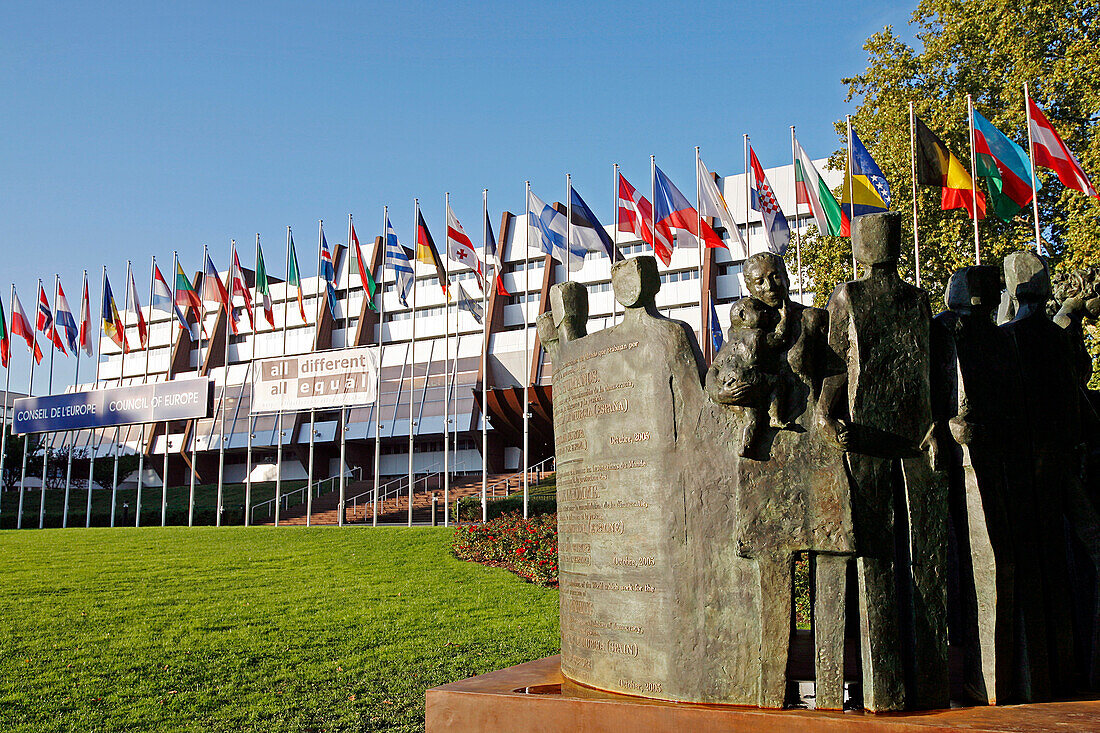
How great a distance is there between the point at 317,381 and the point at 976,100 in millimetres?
19874

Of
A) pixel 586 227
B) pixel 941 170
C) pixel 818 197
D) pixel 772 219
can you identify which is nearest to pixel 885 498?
pixel 941 170

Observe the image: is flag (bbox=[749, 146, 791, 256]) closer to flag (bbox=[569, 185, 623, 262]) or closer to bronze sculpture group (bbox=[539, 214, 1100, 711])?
flag (bbox=[569, 185, 623, 262])

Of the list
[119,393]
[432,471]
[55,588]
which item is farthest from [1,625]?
[432,471]

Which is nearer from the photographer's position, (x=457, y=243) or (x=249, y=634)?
(x=249, y=634)

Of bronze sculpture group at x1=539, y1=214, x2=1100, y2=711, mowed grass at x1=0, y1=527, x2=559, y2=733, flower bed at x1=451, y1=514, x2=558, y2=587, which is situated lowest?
mowed grass at x1=0, y1=527, x2=559, y2=733

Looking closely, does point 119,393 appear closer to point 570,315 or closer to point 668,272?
point 668,272

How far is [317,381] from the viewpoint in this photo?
1099 inches

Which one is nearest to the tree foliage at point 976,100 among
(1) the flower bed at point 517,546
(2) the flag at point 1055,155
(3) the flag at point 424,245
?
(2) the flag at point 1055,155

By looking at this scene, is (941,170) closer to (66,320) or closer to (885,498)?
(885,498)

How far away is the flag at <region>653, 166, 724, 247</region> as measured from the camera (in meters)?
21.8

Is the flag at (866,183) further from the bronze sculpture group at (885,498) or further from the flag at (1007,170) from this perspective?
the bronze sculpture group at (885,498)

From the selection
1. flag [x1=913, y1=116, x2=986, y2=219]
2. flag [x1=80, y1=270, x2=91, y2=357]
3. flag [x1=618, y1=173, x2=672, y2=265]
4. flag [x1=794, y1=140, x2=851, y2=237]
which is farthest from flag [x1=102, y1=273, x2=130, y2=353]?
flag [x1=913, y1=116, x2=986, y2=219]

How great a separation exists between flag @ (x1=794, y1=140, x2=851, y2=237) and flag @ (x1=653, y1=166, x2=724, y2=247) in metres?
2.36

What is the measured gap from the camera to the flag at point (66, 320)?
32062mm
